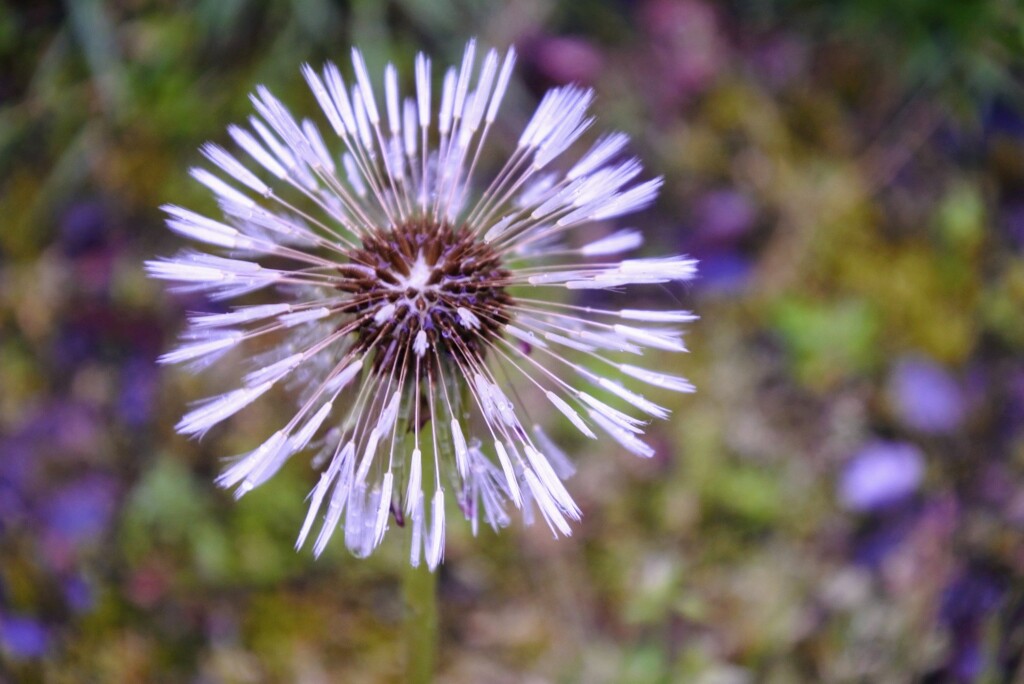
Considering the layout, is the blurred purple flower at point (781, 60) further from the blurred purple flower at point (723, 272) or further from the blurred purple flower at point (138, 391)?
the blurred purple flower at point (138, 391)

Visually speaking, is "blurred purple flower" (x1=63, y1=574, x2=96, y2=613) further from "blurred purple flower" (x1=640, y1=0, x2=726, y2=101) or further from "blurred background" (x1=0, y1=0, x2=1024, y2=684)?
"blurred purple flower" (x1=640, y1=0, x2=726, y2=101)

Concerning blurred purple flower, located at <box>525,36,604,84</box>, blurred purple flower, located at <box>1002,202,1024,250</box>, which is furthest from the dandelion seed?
blurred purple flower, located at <box>1002,202,1024,250</box>

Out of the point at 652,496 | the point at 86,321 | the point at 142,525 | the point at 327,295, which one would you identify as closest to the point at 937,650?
the point at 652,496

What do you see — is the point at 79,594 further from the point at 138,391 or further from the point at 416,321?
the point at 416,321

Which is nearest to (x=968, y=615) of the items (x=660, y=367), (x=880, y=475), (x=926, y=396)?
(x=880, y=475)

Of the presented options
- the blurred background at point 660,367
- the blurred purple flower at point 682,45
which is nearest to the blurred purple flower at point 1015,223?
the blurred background at point 660,367

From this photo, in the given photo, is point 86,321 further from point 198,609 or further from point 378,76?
point 378,76
